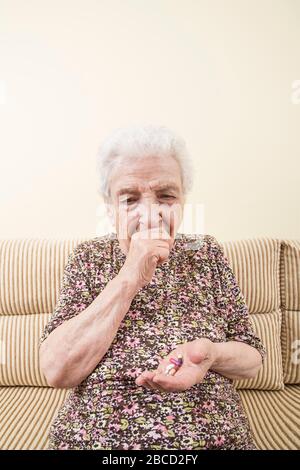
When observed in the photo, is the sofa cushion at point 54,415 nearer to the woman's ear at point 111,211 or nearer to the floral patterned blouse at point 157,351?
the floral patterned blouse at point 157,351

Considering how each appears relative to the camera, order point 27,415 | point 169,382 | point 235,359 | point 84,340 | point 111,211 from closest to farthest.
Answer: point 169,382, point 84,340, point 235,359, point 111,211, point 27,415

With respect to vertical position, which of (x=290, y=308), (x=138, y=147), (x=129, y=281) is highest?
(x=138, y=147)

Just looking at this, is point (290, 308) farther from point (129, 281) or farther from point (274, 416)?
point (129, 281)

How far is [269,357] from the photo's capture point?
135cm

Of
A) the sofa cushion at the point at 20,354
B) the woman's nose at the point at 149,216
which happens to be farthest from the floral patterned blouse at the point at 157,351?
the sofa cushion at the point at 20,354

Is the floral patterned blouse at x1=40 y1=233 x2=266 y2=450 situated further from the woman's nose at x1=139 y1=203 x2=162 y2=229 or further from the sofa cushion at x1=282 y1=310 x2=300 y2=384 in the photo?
the sofa cushion at x1=282 y1=310 x2=300 y2=384

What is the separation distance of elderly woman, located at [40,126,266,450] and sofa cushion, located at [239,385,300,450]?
164 mm

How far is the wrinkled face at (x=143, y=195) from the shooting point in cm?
103

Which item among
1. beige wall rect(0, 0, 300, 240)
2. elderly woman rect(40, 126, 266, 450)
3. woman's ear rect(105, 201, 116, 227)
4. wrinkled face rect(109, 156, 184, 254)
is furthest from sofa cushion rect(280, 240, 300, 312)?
woman's ear rect(105, 201, 116, 227)

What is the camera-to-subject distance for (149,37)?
144cm

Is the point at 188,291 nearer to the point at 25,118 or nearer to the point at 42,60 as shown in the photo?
the point at 25,118

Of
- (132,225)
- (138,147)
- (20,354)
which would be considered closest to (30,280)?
(20,354)

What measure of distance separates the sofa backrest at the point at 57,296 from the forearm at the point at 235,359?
37 cm

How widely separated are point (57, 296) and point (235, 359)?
0.68 m
